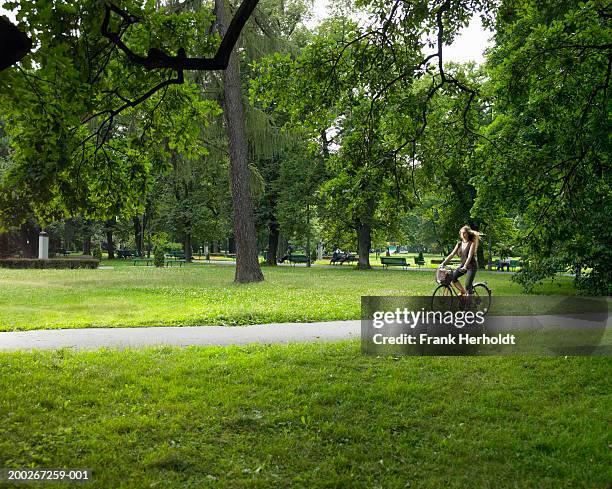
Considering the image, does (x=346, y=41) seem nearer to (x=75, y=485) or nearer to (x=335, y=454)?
(x=335, y=454)

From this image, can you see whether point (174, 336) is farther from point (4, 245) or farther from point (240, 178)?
point (4, 245)

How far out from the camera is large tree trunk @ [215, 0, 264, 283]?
1930 centimetres

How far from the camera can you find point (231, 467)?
409 cm

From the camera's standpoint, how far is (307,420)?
5.07 meters

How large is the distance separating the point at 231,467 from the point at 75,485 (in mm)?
1115

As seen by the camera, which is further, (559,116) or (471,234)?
(471,234)

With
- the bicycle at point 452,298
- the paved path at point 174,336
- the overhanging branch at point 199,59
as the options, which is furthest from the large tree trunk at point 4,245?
the overhanging branch at point 199,59

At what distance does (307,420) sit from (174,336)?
14.9 ft

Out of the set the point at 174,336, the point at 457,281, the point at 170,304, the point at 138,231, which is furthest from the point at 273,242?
the point at 174,336

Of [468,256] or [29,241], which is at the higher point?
[29,241]

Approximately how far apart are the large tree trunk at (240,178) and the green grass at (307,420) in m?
12.5

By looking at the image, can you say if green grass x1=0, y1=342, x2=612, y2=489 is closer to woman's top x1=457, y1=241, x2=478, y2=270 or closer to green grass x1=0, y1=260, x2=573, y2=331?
woman's top x1=457, y1=241, x2=478, y2=270

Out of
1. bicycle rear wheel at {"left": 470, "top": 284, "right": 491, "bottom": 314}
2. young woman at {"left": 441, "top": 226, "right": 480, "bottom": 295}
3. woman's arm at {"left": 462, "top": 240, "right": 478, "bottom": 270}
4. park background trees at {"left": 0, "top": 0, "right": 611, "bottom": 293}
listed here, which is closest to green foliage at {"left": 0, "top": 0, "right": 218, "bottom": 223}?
park background trees at {"left": 0, "top": 0, "right": 611, "bottom": 293}

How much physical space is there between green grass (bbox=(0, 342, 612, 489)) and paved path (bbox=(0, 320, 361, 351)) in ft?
3.08
